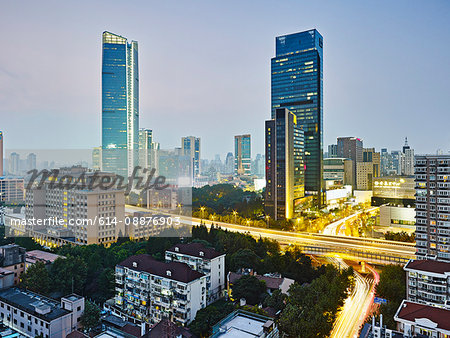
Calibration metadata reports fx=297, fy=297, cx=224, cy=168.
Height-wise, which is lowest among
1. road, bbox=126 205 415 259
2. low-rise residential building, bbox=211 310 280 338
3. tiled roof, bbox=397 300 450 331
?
road, bbox=126 205 415 259

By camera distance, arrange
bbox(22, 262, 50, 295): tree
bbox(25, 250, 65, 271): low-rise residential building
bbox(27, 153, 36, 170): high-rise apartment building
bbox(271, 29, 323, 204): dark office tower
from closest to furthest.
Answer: bbox(22, 262, 50, 295): tree < bbox(25, 250, 65, 271): low-rise residential building < bbox(27, 153, 36, 170): high-rise apartment building < bbox(271, 29, 323, 204): dark office tower

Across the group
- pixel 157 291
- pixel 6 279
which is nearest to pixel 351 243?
pixel 157 291

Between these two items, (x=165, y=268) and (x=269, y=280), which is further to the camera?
(x=269, y=280)

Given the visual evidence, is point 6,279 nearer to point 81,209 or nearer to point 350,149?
point 81,209

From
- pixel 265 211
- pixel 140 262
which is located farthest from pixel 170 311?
pixel 265 211

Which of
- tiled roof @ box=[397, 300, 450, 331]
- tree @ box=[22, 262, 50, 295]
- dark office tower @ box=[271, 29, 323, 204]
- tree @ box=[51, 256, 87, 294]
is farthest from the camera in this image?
dark office tower @ box=[271, 29, 323, 204]

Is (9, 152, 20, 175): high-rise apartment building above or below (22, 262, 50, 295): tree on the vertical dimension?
above

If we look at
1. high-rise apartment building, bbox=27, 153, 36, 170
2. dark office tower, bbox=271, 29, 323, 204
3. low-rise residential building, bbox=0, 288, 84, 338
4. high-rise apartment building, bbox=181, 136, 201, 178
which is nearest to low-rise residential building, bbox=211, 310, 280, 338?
Result: low-rise residential building, bbox=0, 288, 84, 338

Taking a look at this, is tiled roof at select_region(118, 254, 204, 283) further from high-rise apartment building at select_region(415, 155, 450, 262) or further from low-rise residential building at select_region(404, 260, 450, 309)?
high-rise apartment building at select_region(415, 155, 450, 262)
